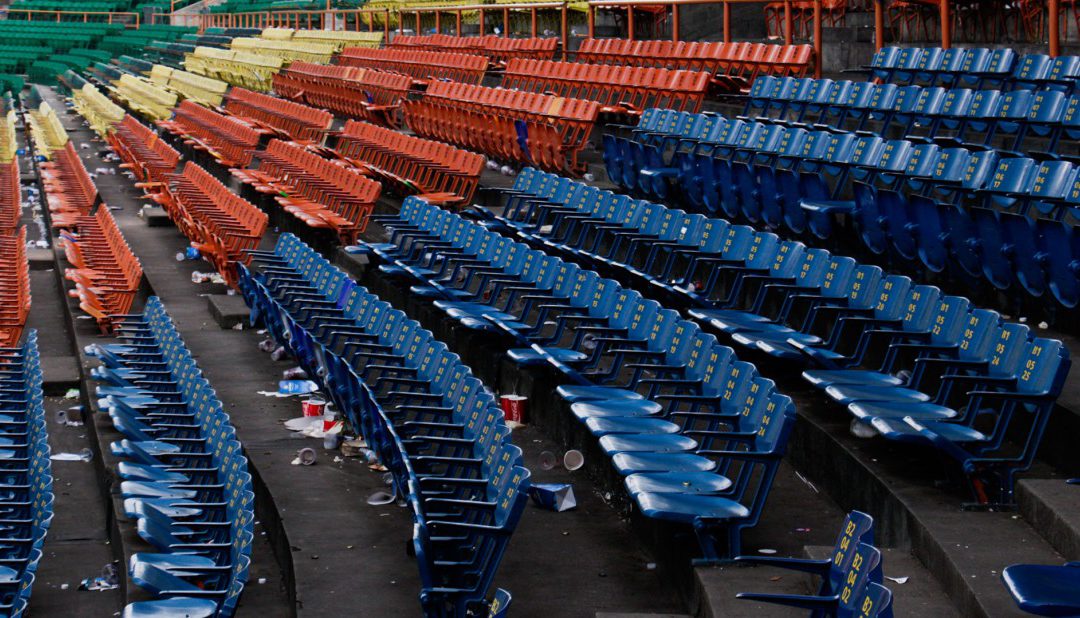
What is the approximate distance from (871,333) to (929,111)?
2783 millimetres

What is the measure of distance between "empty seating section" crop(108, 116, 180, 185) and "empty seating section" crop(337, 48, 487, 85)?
2.34 meters

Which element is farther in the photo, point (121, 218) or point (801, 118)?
point (121, 218)

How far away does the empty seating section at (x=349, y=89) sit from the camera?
Answer: 13.4m

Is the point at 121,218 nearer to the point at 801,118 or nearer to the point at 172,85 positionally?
the point at 801,118

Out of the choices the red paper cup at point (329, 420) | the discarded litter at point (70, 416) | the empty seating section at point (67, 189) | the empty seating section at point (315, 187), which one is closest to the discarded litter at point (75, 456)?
the discarded litter at point (70, 416)

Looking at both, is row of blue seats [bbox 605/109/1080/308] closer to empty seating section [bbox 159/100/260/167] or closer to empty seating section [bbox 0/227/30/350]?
empty seating section [bbox 0/227/30/350]

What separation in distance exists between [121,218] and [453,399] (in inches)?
328

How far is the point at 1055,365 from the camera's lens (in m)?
3.70

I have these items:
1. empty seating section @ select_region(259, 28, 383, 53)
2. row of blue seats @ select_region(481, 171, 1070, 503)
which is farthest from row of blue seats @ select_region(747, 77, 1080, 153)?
empty seating section @ select_region(259, 28, 383, 53)

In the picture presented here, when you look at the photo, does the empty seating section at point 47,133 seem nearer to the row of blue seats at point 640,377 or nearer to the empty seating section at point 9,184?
the empty seating section at point 9,184

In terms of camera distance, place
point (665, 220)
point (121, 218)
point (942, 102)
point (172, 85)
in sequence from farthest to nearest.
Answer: point (172, 85) → point (121, 218) → point (942, 102) → point (665, 220)

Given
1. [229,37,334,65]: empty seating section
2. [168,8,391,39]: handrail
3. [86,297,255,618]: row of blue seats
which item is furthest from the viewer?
[168,8,391,39]: handrail

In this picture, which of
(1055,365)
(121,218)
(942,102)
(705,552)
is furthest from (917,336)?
(121,218)

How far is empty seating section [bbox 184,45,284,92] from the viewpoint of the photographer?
18822mm
